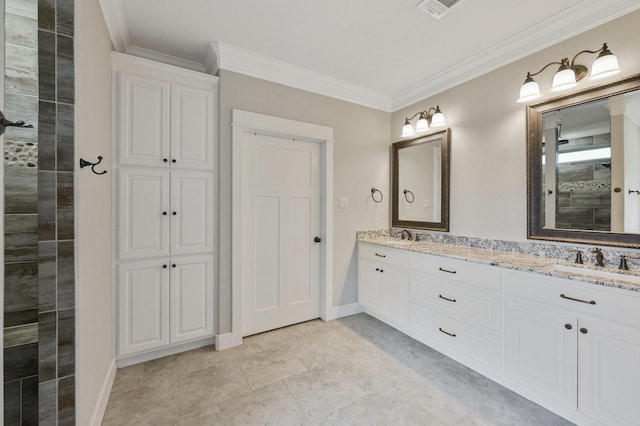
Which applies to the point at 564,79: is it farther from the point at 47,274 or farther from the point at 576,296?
the point at 47,274

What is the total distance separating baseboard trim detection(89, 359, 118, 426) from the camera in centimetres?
147

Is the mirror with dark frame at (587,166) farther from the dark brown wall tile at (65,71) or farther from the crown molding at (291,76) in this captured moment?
the dark brown wall tile at (65,71)

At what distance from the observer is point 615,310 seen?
1382 mm

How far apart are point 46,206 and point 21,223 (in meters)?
0.11

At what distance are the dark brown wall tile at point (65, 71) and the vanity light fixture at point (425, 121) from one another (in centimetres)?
276

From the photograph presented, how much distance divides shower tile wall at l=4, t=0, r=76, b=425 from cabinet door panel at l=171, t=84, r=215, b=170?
1.02 m

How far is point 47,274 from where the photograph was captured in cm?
113

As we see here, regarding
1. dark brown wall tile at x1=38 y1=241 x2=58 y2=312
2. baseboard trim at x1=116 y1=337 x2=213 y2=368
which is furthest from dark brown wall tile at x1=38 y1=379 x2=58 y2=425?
baseboard trim at x1=116 y1=337 x2=213 y2=368

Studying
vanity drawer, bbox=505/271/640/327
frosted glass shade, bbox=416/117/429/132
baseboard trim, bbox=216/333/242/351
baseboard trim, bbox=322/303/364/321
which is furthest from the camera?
baseboard trim, bbox=322/303/364/321

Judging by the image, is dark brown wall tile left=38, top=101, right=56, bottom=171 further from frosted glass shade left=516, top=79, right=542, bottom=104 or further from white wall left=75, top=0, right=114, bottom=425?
frosted glass shade left=516, top=79, right=542, bottom=104

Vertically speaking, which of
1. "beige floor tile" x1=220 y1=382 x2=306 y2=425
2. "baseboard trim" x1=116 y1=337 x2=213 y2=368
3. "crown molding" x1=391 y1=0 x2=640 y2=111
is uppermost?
"crown molding" x1=391 y1=0 x2=640 y2=111

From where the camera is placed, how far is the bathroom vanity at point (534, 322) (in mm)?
1375

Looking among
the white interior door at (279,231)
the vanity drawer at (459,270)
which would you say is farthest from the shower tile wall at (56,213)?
the vanity drawer at (459,270)

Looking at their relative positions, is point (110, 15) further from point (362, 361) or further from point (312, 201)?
point (362, 361)
